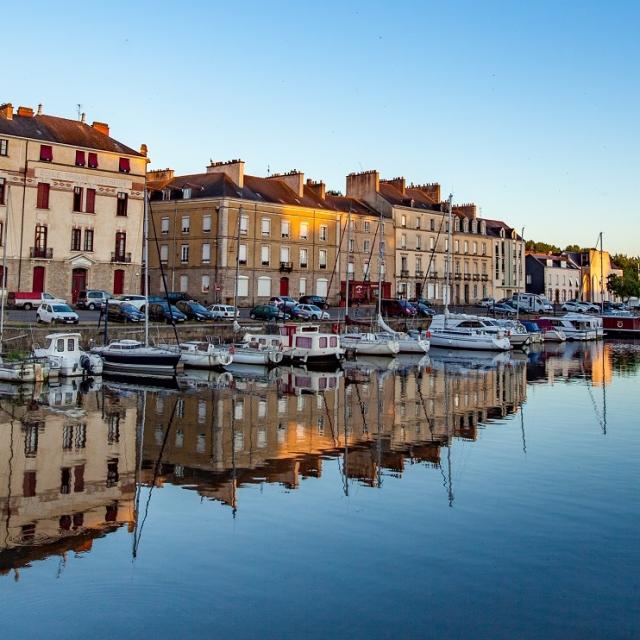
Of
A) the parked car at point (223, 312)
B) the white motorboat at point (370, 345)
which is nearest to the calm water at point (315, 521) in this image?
the white motorboat at point (370, 345)

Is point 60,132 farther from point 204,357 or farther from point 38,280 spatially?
point 204,357

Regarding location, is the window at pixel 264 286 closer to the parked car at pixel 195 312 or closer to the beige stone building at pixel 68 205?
the beige stone building at pixel 68 205

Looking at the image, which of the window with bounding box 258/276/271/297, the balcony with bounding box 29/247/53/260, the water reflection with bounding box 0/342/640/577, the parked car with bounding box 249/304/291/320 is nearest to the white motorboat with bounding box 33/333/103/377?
the water reflection with bounding box 0/342/640/577

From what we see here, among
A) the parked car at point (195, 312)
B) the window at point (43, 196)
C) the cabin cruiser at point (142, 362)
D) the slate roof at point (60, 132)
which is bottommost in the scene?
the cabin cruiser at point (142, 362)

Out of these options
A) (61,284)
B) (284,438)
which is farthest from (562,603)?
(61,284)

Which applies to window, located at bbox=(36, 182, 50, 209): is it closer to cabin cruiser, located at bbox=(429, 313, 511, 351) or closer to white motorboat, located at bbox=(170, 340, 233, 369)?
white motorboat, located at bbox=(170, 340, 233, 369)

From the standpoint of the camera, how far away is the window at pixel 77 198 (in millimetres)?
Result: 55812

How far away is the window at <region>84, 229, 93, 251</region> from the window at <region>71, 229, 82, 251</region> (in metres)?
0.50

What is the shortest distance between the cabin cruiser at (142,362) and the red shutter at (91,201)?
71.9 ft

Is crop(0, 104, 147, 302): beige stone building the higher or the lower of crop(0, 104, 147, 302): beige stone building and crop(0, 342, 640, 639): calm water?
the higher

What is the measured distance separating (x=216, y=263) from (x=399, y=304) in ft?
51.4

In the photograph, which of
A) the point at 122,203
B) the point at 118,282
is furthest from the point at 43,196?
the point at 118,282

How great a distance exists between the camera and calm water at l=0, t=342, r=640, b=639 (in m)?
10.3

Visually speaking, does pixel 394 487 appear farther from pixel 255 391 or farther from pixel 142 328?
pixel 142 328
